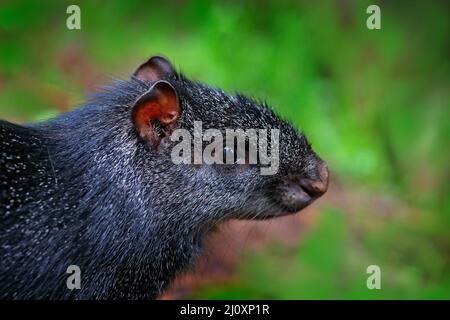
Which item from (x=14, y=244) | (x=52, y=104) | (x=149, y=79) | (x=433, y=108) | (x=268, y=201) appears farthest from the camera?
(x=433, y=108)

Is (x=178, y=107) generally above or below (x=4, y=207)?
above

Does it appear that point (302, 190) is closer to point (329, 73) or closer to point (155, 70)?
point (155, 70)

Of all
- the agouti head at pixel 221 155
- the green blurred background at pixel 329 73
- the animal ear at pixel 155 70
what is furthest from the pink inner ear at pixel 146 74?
the green blurred background at pixel 329 73

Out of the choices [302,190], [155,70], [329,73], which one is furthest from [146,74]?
[329,73]

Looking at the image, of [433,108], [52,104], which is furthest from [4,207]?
[433,108]

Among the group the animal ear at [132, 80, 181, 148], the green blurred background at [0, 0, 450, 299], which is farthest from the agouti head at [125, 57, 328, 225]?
the green blurred background at [0, 0, 450, 299]

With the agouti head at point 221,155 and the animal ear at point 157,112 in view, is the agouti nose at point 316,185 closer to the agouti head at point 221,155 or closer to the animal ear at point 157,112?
the agouti head at point 221,155
